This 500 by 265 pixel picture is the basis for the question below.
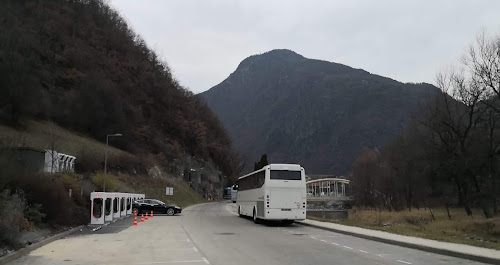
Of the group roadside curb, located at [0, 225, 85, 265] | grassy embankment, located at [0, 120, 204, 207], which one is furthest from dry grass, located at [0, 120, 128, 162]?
roadside curb, located at [0, 225, 85, 265]

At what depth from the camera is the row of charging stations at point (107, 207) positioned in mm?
28875

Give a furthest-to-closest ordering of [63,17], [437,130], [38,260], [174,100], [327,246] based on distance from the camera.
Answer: [174,100] → [63,17] → [437,130] → [327,246] → [38,260]

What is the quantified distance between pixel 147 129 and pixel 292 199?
6787cm

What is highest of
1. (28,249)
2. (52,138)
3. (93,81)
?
(93,81)

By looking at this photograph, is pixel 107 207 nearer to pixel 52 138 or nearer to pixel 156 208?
pixel 156 208

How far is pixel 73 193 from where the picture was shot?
3128 centimetres

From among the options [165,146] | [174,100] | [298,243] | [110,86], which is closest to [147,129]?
[165,146]

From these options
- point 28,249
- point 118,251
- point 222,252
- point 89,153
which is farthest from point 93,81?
point 222,252

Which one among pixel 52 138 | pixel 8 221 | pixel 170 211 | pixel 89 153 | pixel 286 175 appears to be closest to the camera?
pixel 8 221

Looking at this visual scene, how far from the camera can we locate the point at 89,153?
61375mm

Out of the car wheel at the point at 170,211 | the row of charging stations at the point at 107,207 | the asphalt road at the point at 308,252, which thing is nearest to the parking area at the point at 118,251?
the asphalt road at the point at 308,252

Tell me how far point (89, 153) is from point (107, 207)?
2438 cm

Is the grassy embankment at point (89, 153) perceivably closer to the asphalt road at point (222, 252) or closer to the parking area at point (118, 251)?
the parking area at point (118, 251)

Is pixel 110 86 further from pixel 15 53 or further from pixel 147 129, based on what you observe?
pixel 15 53
